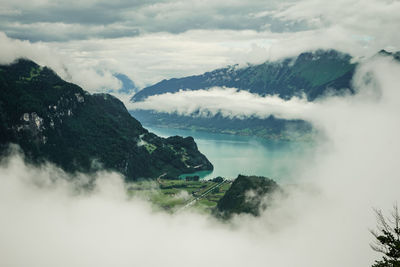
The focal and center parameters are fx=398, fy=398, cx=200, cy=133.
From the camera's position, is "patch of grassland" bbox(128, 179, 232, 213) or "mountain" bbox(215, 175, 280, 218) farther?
"patch of grassland" bbox(128, 179, 232, 213)

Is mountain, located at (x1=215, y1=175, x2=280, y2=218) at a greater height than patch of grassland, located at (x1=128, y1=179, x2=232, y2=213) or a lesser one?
greater

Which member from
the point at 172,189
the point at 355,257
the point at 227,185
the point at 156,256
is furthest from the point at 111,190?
the point at 355,257

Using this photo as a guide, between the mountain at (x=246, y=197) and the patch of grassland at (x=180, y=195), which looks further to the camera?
the patch of grassland at (x=180, y=195)

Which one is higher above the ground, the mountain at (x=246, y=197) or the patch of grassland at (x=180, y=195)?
the mountain at (x=246, y=197)

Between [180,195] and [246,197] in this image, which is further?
[180,195]

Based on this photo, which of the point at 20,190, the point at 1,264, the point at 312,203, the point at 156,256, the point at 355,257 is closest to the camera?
the point at 355,257

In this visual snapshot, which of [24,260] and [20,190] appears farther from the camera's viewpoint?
[20,190]

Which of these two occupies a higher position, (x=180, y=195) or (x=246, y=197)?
(x=246, y=197)

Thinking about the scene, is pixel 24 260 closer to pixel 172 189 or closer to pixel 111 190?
pixel 111 190
